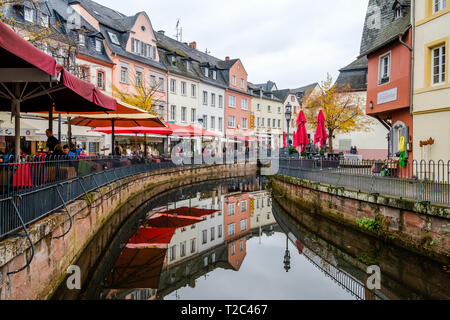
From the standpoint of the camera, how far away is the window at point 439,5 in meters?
11.9

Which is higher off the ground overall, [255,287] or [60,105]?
[60,105]

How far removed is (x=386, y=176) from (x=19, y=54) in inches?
418

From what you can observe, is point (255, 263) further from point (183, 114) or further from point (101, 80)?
point (183, 114)

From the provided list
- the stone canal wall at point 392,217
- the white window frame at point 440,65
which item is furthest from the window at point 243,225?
the white window frame at point 440,65

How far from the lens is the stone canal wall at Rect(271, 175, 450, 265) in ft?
25.0

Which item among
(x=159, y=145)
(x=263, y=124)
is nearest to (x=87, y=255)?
(x=159, y=145)

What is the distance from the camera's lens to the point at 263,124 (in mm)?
54656

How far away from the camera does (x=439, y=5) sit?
39.7 feet

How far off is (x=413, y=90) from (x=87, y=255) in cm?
1271

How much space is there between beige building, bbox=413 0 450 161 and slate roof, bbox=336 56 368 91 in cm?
2100

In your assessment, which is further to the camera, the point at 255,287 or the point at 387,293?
the point at 255,287

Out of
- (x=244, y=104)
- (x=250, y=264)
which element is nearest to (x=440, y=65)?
(x=250, y=264)
